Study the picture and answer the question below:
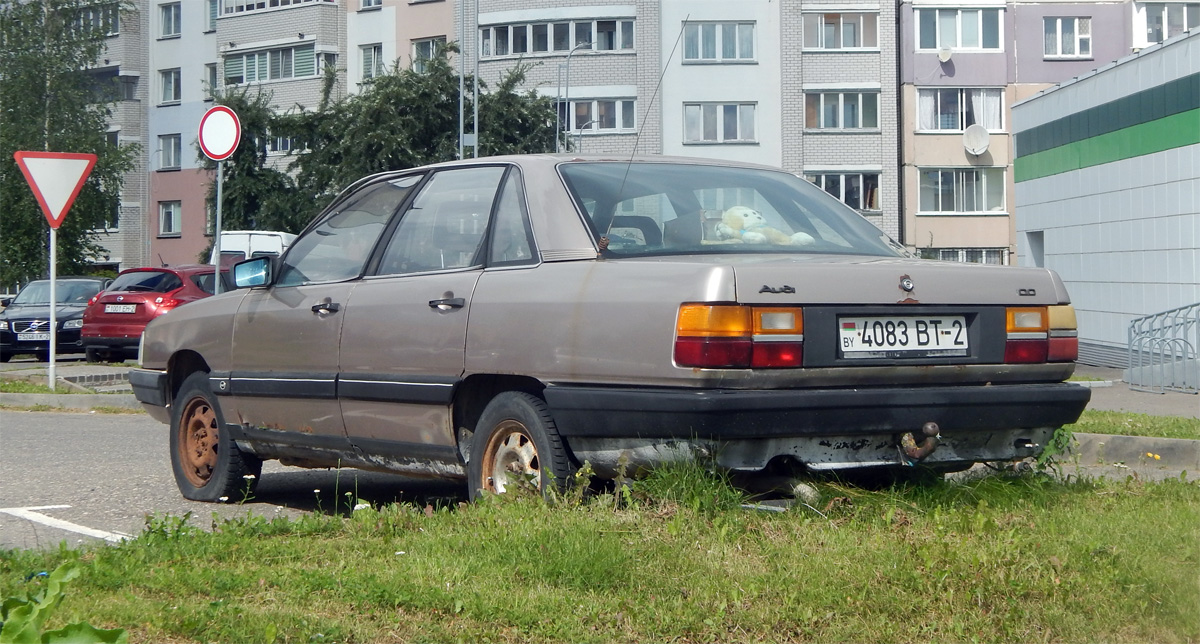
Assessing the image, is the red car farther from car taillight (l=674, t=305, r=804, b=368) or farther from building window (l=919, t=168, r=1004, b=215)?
building window (l=919, t=168, r=1004, b=215)

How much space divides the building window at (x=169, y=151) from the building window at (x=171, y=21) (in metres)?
4.79

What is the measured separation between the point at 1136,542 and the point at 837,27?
166ft

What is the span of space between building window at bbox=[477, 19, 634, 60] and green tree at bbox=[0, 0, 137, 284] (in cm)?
1444

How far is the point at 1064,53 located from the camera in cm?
5328

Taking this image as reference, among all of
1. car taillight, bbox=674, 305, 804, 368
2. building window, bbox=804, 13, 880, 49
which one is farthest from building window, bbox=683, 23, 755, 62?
car taillight, bbox=674, 305, 804, 368

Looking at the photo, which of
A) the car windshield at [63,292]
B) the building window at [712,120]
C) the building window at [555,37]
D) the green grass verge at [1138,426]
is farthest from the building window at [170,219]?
the green grass verge at [1138,426]

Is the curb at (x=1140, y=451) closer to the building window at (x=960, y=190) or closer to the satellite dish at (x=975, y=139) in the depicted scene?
the satellite dish at (x=975, y=139)

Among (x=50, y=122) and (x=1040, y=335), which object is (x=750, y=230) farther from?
(x=50, y=122)

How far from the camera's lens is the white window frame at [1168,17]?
51.6m

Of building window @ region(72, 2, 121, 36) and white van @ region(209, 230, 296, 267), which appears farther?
building window @ region(72, 2, 121, 36)

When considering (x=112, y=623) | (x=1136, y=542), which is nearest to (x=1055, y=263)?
(x=1136, y=542)

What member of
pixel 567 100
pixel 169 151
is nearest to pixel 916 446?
pixel 567 100

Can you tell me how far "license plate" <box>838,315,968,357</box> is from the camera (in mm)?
4875

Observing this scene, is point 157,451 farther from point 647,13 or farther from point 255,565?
point 647,13
